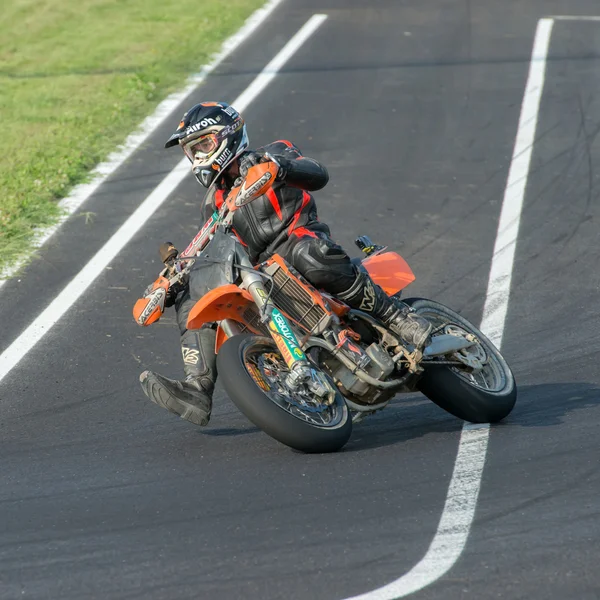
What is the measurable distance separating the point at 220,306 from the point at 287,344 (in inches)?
18.8

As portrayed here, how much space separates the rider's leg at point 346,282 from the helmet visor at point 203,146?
713 millimetres

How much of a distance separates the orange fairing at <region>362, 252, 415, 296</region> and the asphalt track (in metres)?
0.85

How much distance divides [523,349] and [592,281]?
164cm

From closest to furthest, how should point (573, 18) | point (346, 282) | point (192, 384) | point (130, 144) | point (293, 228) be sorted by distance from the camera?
point (346, 282) < point (192, 384) < point (293, 228) < point (130, 144) < point (573, 18)

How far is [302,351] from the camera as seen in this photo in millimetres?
6500

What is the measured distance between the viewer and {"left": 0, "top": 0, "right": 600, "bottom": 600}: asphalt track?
518cm

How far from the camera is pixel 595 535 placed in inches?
206

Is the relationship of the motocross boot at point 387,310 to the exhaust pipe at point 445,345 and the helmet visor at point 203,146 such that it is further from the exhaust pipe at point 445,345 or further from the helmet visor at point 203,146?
the helmet visor at point 203,146

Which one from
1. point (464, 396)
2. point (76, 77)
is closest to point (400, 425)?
point (464, 396)

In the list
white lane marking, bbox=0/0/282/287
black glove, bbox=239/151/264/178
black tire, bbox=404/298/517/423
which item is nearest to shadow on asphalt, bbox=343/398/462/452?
black tire, bbox=404/298/517/423

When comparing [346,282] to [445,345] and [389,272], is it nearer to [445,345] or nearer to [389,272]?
[389,272]

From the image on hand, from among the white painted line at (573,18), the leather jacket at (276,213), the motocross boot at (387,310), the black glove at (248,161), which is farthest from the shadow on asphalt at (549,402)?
the white painted line at (573,18)

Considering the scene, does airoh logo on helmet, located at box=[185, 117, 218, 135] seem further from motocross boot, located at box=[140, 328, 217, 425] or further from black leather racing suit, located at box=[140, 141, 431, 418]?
motocross boot, located at box=[140, 328, 217, 425]

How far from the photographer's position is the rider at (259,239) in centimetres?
673
